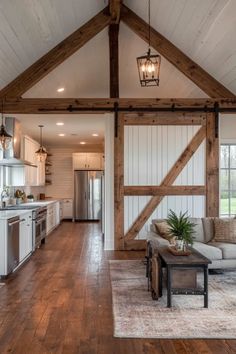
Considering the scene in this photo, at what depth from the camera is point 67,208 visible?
12547mm

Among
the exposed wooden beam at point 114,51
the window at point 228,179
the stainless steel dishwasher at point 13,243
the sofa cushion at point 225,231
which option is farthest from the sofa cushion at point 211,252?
the exposed wooden beam at point 114,51

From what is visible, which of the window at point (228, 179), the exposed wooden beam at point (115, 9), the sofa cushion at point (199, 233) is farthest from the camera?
the window at point (228, 179)

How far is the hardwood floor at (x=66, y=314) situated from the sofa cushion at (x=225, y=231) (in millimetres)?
1794

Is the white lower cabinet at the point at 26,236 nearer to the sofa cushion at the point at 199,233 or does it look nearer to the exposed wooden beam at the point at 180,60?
the sofa cushion at the point at 199,233

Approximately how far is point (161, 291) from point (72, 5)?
4622mm

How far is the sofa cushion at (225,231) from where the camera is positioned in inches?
203

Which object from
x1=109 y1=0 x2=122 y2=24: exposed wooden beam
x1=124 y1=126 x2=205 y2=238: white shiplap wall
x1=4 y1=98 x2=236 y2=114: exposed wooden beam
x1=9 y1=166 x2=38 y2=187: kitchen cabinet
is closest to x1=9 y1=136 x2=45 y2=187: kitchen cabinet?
x1=9 y1=166 x2=38 y2=187: kitchen cabinet

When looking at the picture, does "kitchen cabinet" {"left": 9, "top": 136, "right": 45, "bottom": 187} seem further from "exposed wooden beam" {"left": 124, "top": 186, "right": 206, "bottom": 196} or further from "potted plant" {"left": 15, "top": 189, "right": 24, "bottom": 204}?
"exposed wooden beam" {"left": 124, "top": 186, "right": 206, "bottom": 196}

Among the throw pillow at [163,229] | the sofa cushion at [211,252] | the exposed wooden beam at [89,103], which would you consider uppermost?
the exposed wooden beam at [89,103]

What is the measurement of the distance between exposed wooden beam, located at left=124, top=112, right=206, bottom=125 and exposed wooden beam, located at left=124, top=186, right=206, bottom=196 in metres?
1.30

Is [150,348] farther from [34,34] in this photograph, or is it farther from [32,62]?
[32,62]

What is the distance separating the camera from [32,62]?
640 cm

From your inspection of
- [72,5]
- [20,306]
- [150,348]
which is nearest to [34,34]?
[72,5]

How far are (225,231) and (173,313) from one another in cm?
210
